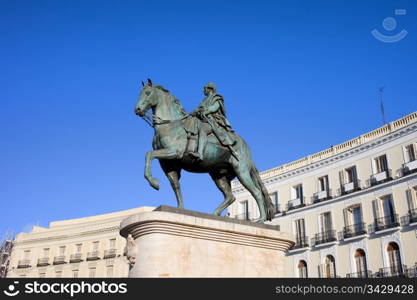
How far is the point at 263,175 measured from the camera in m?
45.3

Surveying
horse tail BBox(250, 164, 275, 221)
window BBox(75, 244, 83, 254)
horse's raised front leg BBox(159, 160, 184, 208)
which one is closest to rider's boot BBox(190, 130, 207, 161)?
horse's raised front leg BBox(159, 160, 184, 208)

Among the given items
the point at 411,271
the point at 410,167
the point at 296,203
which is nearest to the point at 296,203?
the point at 296,203

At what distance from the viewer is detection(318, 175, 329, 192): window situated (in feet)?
133

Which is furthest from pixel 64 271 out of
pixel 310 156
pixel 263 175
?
pixel 310 156

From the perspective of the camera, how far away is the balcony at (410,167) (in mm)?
34531

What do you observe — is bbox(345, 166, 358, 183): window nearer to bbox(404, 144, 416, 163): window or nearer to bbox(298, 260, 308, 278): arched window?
bbox(404, 144, 416, 163): window

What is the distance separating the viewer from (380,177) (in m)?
36.7

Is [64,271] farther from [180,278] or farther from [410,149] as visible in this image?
[180,278]

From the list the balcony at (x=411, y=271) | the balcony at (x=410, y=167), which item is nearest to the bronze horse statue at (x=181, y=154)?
the balcony at (x=411, y=271)

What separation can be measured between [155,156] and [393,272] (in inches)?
1142

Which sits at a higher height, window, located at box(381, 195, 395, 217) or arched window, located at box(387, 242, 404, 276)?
window, located at box(381, 195, 395, 217)

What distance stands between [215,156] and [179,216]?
2080 mm

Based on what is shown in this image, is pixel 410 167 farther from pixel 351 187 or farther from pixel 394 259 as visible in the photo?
pixel 394 259

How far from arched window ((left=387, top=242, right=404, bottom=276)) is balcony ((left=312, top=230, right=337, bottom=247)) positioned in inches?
180
